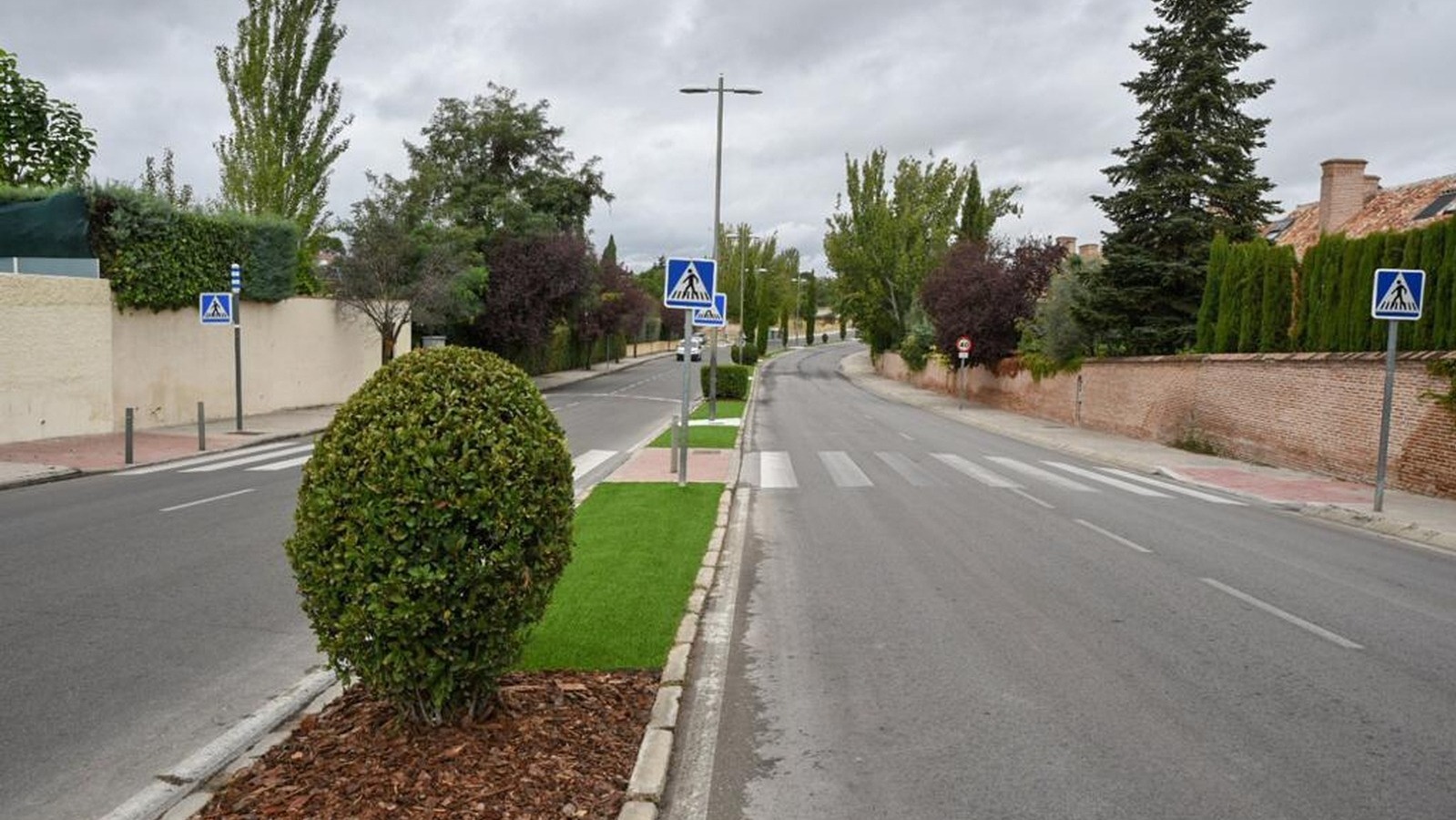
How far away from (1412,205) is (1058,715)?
109 feet

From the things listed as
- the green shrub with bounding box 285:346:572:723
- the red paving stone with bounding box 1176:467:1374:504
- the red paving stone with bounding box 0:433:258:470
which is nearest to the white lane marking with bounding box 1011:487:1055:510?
the red paving stone with bounding box 1176:467:1374:504

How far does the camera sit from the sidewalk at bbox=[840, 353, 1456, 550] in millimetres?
13119

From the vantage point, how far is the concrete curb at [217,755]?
4398 millimetres

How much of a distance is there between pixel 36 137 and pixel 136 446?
1304 cm

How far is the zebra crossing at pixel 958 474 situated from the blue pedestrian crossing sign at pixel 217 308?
1108cm

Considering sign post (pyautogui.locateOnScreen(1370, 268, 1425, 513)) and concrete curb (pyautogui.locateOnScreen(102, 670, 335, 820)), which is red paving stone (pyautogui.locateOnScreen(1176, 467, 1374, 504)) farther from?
concrete curb (pyautogui.locateOnScreen(102, 670, 335, 820))

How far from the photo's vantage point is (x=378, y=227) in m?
33.4

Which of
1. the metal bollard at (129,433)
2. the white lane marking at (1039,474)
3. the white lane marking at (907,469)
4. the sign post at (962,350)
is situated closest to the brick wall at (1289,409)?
Result: the white lane marking at (1039,474)

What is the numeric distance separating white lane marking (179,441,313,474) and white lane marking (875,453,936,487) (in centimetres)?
945

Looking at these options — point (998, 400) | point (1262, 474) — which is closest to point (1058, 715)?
point (1262, 474)

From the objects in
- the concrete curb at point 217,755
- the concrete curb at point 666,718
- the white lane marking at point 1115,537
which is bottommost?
the white lane marking at point 1115,537

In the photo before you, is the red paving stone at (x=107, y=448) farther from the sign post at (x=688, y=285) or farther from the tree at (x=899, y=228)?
the tree at (x=899, y=228)

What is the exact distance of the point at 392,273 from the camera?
108 ft

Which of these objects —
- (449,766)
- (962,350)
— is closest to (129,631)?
(449,766)
